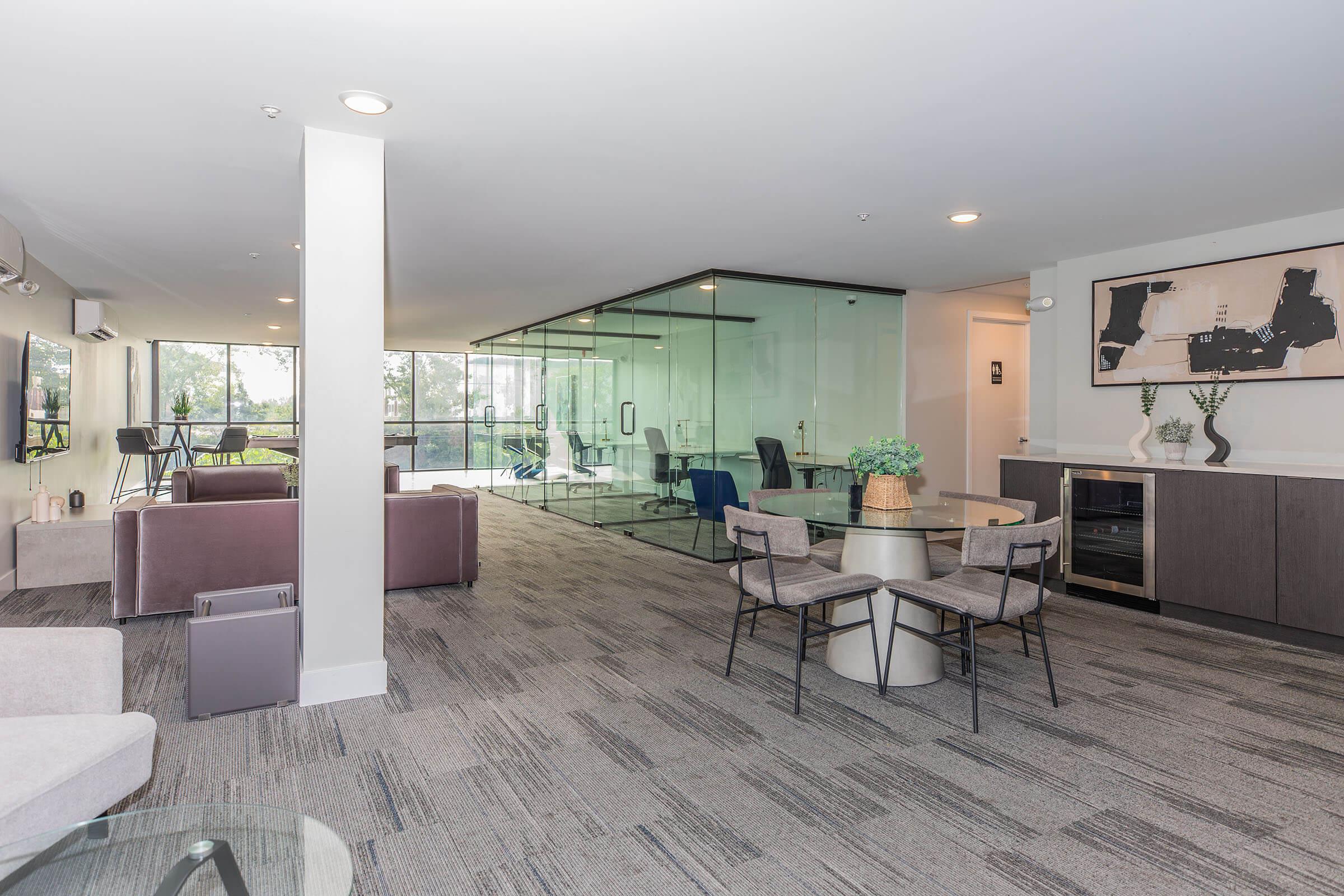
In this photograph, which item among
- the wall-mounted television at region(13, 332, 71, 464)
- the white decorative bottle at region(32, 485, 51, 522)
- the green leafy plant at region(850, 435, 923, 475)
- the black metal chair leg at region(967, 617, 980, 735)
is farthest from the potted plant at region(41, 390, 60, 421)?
the black metal chair leg at region(967, 617, 980, 735)

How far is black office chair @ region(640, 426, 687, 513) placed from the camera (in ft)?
23.3

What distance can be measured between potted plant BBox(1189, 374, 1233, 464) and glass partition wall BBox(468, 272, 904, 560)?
267 cm

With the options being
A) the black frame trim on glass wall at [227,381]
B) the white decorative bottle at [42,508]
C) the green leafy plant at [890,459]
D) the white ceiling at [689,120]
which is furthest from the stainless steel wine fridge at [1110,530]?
the black frame trim on glass wall at [227,381]

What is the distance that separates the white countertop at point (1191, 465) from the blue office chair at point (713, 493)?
2.17 meters

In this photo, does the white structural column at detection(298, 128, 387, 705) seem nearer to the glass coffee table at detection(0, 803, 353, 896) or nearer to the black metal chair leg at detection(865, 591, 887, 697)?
the glass coffee table at detection(0, 803, 353, 896)

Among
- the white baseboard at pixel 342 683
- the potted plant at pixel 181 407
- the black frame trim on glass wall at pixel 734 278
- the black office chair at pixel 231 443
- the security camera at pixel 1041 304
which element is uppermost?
the black frame trim on glass wall at pixel 734 278

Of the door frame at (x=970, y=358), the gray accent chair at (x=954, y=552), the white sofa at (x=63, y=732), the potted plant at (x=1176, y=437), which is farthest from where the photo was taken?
the door frame at (x=970, y=358)

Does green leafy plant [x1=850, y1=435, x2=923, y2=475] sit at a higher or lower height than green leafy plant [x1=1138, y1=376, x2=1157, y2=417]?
lower

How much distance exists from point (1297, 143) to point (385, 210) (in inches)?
187

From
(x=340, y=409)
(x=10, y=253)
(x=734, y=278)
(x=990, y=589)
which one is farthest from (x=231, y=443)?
(x=990, y=589)

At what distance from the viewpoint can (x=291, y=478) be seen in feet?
21.4

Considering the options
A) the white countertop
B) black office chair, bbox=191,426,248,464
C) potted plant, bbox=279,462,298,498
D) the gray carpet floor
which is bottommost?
the gray carpet floor

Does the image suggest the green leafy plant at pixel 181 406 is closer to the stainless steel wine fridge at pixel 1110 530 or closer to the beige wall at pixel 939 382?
the beige wall at pixel 939 382

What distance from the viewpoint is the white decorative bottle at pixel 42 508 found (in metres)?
5.72
